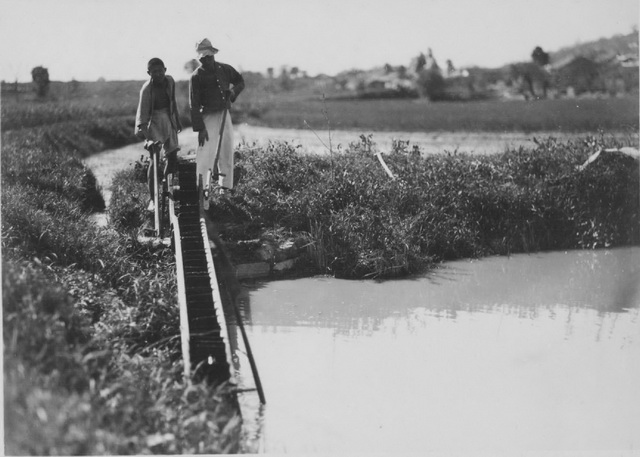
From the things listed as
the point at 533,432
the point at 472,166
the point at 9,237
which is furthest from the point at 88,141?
the point at 533,432

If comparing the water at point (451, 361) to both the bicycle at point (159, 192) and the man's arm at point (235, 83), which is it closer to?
the bicycle at point (159, 192)

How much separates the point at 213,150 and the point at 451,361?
3512mm

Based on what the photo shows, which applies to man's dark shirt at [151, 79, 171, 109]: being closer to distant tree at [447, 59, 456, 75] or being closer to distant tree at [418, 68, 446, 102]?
distant tree at [447, 59, 456, 75]

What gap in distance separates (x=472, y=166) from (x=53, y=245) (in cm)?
657

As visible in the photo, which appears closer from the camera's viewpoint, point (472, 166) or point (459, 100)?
point (472, 166)

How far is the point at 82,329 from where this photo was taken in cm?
623

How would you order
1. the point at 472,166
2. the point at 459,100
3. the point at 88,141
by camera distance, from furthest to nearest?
the point at 459,100
the point at 88,141
the point at 472,166

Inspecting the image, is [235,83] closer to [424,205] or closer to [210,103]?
[210,103]

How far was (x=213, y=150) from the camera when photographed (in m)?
9.38

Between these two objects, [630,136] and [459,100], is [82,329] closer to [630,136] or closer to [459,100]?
[630,136]

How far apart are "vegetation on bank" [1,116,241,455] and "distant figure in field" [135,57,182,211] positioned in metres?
1.15

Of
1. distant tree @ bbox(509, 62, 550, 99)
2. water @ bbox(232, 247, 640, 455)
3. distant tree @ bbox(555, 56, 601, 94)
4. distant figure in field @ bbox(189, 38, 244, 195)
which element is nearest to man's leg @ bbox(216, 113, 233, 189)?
distant figure in field @ bbox(189, 38, 244, 195)

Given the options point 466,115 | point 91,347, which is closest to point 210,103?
A: point 91,347

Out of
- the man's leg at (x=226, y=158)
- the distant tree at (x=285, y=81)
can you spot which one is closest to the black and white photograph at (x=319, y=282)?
the man's leg at (x=226, y=158)
